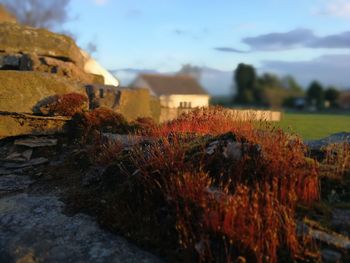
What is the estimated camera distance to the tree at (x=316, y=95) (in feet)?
49.5

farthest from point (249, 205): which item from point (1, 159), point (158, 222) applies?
point (1, 159)

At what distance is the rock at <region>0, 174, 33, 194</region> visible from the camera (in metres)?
7.62

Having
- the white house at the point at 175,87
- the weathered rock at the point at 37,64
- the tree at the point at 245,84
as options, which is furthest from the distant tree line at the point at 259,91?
the white house at the point at 175,87

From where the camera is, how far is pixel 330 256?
4.42m

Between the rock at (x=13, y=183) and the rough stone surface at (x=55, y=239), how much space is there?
1.10 metres

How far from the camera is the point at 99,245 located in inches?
209

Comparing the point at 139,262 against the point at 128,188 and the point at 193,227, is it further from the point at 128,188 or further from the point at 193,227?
the point at 128,188

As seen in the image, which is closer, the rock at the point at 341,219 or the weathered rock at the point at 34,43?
the rock at the point at 341,219

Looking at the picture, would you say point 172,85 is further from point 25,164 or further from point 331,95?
point 25,164

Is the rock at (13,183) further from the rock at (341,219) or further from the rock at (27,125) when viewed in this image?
the rock at (341,219)

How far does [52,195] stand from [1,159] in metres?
2.58

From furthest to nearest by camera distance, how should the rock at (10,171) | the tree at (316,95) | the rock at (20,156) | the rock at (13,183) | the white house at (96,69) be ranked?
1. the white house at (96,69)
2. the tree at (316,95)
3. the rock at (20,156)
4. the rock at (10,171)
5. the rock at (13,183)

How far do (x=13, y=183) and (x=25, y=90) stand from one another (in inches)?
111

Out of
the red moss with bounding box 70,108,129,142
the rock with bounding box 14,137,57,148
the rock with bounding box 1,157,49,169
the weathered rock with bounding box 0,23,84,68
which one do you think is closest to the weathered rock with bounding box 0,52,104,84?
the weathered rock with bounding box 0,23,84,68
